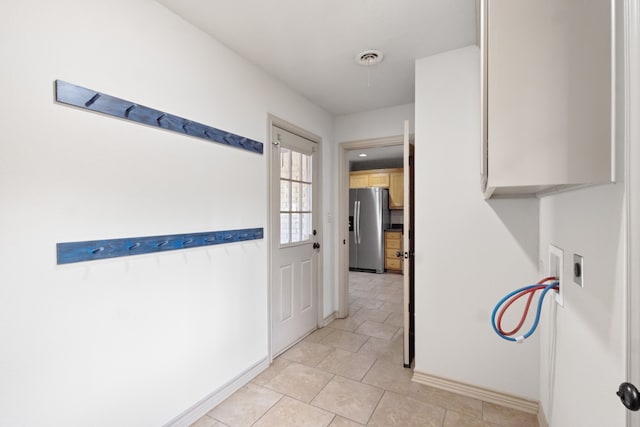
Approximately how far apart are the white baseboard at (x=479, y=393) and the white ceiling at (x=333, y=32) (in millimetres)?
2471

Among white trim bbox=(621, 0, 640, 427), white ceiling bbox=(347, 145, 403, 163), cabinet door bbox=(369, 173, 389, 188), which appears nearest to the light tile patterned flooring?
white trim bbox=(621, 0, 640, 427)

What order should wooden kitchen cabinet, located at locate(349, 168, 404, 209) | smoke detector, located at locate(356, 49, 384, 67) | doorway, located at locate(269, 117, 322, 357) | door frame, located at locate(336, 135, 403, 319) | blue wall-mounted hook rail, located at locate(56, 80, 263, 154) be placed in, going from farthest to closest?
wooden kitchen cabinet, located at locate(349, 168, 404, 209), door frame, located at locate(336, 135, 403, 319), doorway, located at locate(269, 117, 322, 357), smoke detector, located at locate(356, 49, 384, 67), blue wall-mounted hook rail, located at locate(56, 80, 263, 154)

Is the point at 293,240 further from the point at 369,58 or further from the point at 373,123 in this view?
the point at 369,58

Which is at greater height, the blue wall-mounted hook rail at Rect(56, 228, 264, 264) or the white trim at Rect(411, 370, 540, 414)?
the blue wall-mounted hook rail at Rect(56, 228, 264, 264)

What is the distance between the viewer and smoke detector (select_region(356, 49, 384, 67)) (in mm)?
2182

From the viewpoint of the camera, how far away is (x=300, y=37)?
2006 millimetres

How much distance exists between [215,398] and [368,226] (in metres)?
4.70

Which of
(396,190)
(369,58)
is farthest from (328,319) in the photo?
(396,190)

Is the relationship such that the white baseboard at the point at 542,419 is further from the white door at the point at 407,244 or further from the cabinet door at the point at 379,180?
the cabinet door at the point at 379,180

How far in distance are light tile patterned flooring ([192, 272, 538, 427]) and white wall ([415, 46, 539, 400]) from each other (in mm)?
208

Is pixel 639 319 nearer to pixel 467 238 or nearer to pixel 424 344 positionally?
pixel 467 238

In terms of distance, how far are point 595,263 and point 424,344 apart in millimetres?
1624

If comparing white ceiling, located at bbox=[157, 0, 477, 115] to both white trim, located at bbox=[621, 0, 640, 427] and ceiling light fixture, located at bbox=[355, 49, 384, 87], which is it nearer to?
ceiling light fixture, located at bbox=[355, 49, 384, 87]

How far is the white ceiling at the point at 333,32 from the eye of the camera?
1706 mm
